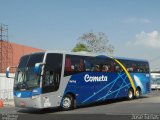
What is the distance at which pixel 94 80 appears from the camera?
22.7 meters

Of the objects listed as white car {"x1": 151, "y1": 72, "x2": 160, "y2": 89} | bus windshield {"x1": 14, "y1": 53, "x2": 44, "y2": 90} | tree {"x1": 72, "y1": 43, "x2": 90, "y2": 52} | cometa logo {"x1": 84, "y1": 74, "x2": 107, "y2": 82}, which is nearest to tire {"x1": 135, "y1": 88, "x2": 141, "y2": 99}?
cometa logo {"x1": 84, "y1": 74, "x2": 107, "y2": 82}

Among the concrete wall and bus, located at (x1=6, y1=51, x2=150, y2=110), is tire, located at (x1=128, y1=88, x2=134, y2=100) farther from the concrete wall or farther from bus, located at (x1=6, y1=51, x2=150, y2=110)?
the concrete wall

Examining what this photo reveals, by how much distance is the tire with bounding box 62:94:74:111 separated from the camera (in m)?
20.3

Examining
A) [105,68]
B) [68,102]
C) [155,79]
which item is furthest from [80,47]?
[68,102]

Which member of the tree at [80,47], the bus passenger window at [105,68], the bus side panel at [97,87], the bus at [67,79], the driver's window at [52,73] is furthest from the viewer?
the tree at [80,47]

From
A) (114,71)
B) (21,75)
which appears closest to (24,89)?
(21,75)

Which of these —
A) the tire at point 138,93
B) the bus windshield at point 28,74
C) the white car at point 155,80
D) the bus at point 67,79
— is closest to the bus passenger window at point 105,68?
the bus at point 67,79

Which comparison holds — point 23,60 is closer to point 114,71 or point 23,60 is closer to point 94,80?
point 94,80

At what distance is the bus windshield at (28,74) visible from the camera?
61.6 feet

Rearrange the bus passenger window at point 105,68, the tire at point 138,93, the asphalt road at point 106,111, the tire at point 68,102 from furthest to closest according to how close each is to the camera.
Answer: the tire at point 138,93 → the bus passenger window at point 105,68 → the tire at point 68,102 → the asphalt road at point 106,111

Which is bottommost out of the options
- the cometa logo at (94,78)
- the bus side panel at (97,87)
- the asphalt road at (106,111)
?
the asphalt road at (106,111)

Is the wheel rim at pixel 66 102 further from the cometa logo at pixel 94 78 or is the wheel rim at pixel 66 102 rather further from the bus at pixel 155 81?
the bus at pixel 155 81

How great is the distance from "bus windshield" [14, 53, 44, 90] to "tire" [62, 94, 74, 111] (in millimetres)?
2383

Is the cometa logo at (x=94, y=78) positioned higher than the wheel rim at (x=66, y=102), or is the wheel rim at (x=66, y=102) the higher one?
the cometa logo at (x=94, y=78)
